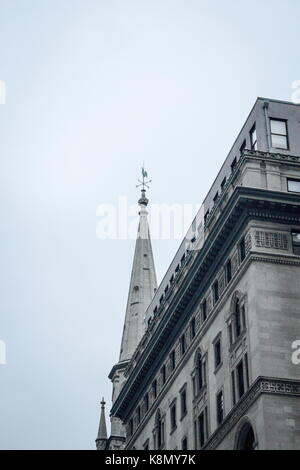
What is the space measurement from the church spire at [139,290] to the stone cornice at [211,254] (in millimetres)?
35122

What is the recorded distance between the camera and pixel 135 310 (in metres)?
121

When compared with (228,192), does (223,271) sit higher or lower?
lower

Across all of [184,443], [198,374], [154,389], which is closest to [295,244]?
[198,374]

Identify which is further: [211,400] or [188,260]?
[188,260]

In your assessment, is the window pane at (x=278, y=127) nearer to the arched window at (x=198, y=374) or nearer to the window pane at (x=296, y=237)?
the window pane at (x=296, y=237)

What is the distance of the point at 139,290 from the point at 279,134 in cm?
6013

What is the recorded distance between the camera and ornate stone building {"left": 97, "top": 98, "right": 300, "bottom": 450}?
5497cm

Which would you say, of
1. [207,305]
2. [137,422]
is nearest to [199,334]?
[207,305]

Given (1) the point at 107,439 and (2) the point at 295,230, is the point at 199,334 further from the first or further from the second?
(1) the point at 107,439

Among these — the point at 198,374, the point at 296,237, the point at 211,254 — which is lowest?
the point at 198,374

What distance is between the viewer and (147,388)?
268 ft

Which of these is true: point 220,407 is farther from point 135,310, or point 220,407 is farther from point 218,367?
point 135,310

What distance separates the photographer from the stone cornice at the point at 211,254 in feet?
197

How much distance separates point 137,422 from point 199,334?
19.5 meters
